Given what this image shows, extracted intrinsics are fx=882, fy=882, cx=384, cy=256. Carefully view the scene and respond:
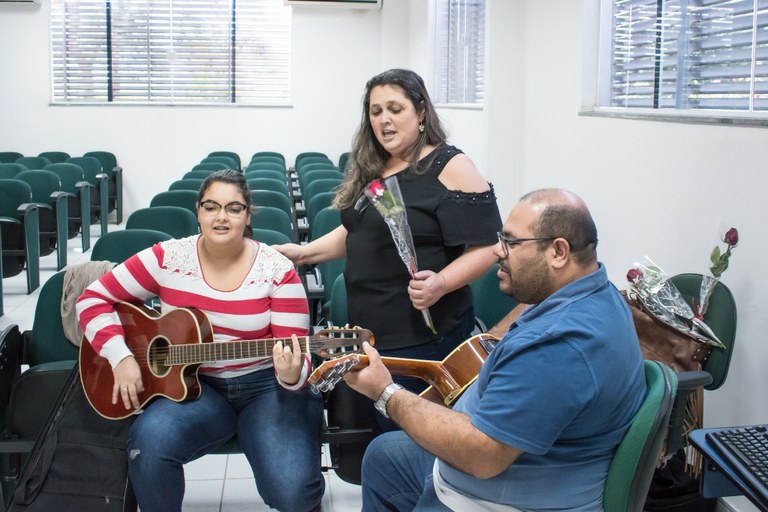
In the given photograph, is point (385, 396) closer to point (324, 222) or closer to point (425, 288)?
point (425, 288)

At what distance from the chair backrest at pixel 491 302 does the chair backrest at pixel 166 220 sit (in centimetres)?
197

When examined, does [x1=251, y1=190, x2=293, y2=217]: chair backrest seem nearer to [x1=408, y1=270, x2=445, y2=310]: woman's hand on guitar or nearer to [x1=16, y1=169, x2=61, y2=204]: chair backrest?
[x1=16, y1=169, x2=61, y2=204]: chair backrest

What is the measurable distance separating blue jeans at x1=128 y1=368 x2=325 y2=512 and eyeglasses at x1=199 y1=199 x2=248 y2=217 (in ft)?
1.56

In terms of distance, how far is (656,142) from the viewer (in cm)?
339

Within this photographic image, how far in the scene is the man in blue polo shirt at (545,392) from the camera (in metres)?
1.58

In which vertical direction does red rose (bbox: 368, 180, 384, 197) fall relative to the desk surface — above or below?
above

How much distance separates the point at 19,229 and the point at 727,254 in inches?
199

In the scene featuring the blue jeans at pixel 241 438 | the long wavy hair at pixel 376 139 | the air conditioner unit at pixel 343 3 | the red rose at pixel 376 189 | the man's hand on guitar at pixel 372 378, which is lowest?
the blue jeans at pixel 241 438

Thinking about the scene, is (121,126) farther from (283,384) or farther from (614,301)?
(614,301)

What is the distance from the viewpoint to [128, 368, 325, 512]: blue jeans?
7.81 feet

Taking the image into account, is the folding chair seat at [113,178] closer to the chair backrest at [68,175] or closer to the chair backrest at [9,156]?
the chair backrest at [9,156]

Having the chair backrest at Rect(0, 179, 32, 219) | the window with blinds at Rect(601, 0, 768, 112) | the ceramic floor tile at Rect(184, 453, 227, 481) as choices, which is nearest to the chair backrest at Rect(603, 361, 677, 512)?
the window with blinds at Rect(601, 0, 768, 112)

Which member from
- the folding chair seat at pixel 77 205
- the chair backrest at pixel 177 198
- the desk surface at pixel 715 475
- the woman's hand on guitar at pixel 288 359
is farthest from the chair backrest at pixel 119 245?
the folding chair seat at pixel 77 205

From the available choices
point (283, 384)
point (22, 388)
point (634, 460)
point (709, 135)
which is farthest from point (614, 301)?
point (22, 388)
